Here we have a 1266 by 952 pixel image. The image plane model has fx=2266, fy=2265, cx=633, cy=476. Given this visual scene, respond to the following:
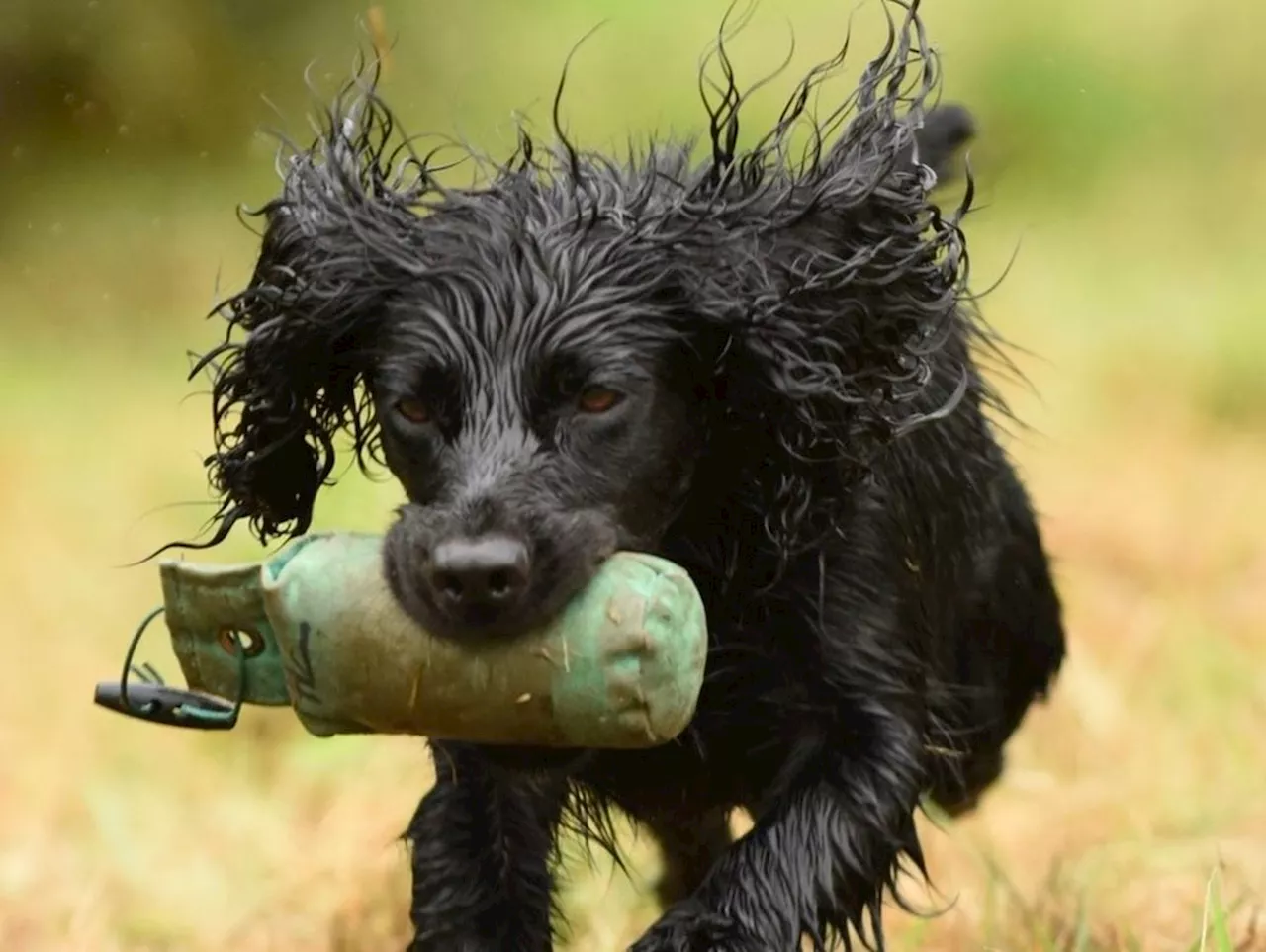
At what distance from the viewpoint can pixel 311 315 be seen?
3842 millimetres

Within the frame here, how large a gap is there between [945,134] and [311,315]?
1659 mm

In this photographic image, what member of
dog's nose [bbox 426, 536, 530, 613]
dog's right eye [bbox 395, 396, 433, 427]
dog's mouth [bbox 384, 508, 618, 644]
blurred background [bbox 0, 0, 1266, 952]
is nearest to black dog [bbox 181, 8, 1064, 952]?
dog's right eye [bbox 395, 396, 433, 427]

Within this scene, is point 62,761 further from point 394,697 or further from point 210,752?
point 394,697

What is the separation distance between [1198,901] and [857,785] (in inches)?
58.7

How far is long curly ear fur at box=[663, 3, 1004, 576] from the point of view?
3695 mm

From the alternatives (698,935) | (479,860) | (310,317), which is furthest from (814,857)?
(310,317)

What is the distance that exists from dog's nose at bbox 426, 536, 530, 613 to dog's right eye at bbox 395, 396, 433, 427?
1.57 ft

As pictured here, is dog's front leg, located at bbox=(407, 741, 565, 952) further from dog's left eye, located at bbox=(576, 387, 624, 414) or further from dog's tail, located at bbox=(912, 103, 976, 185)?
dog's tail, located at bbox=(912, 103, 976, 185)

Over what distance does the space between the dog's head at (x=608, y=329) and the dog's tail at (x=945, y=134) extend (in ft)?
2.87

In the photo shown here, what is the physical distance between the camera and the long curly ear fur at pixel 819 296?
370 cm

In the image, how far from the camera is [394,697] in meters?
3.18

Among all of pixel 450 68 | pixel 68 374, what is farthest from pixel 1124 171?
pixel 68 374

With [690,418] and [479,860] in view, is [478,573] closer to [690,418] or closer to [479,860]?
[690,418]

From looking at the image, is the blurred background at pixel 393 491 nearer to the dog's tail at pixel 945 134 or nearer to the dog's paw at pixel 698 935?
the dog's tail at pixel 945 134
